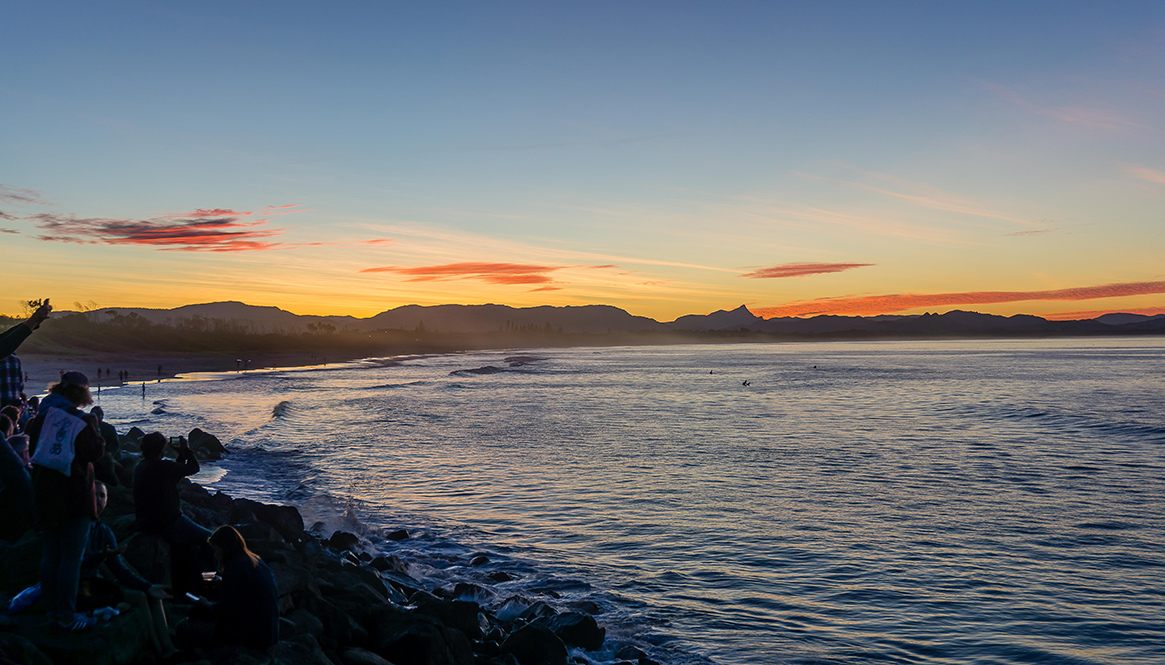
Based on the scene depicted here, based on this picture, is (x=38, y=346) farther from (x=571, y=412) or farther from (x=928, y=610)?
(x=928, y=610)

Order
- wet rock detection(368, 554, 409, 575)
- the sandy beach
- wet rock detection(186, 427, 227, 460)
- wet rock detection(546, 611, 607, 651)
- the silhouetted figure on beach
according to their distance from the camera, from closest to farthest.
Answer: the silhouetted figure on beach → wet rock detection(546, 611, 607, 651) → wet rock detection(368, 554, 409, 575) → wet rock detection(186, 427, 227, 460) → the sandy beach

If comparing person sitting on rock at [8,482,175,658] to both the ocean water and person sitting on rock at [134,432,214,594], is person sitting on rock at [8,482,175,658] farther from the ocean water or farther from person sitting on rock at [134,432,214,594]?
the ocean water

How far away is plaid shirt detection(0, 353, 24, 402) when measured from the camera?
1210cm

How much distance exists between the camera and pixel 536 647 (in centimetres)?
955

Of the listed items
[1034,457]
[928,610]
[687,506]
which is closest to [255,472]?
[687,506]

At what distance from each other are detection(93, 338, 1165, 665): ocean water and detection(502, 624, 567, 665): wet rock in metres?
1.17

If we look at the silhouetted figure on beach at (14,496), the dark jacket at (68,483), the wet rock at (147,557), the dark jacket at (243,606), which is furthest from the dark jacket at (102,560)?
the dark jacket at (243,606)

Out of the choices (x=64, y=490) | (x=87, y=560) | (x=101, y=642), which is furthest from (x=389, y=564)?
(x=64, y=490)

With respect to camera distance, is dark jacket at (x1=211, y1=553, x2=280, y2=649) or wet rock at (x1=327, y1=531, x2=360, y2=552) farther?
wet rock at (x1=327, y1=531, x2=360, y2=552)

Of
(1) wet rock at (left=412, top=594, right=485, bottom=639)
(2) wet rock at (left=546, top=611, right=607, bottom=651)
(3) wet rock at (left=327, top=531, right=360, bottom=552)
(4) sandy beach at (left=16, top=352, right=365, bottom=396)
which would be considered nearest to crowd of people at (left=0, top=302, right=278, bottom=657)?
(1) wet rock at (left=412, top=594, right=485, bottom=639)

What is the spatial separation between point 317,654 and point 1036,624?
11245 mm

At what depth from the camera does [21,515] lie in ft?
24.1

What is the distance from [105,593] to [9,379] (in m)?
8.04

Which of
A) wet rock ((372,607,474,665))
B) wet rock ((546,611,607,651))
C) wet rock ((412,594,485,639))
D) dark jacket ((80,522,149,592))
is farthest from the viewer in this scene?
wet rock ((546,611,607,651))
